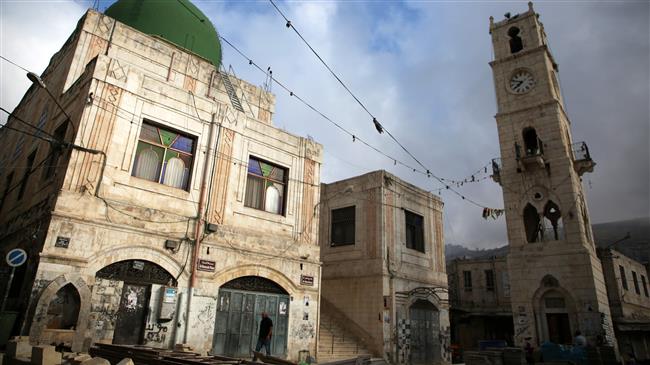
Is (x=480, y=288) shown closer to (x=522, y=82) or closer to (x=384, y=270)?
(x=522, y=82)

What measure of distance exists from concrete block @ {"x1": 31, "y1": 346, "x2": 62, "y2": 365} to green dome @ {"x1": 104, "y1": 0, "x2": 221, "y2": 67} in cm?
1340

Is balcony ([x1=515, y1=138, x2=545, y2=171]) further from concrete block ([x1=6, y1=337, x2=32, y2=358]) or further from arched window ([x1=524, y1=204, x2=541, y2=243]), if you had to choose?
concrete block ([x1=6, y1=337, x2=32, y2=358])

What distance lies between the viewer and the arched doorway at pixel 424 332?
704 inches

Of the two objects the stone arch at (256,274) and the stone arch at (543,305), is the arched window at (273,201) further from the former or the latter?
the stone arch at (543,305)

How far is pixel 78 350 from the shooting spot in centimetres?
889

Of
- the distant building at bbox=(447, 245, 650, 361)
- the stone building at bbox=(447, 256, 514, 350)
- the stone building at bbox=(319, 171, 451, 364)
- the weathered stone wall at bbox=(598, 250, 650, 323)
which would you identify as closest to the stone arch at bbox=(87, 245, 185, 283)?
the stone building at bbox=(319, 171, 451, 364)

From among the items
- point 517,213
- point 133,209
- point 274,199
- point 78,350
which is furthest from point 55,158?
point 517,213

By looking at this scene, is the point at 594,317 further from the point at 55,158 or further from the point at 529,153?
the point at 55,158

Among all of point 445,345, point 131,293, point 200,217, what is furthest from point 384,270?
point 131,293

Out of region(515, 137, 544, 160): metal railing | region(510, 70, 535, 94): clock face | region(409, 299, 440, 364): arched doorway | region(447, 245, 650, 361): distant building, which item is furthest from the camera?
region(447, 245, 650, 361): distant building

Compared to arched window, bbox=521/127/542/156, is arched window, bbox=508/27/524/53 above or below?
above

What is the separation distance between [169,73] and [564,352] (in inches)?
813

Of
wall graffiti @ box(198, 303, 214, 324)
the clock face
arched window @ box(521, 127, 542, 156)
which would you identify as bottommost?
wall graffiti @ box(198, 303, 214, 324)

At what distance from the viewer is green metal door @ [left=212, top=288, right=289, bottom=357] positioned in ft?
38.3
